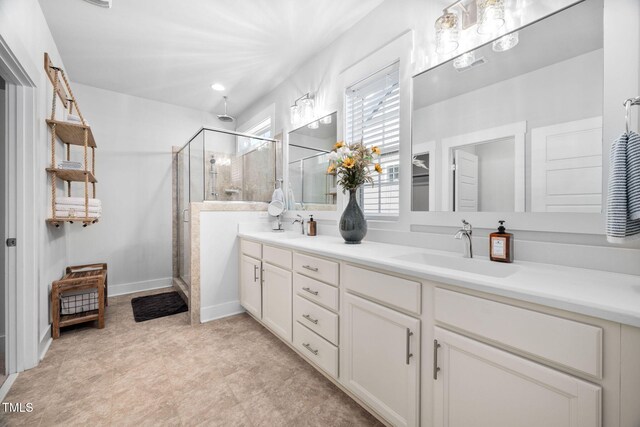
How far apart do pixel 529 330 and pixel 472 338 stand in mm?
186

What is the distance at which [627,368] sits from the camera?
646 millimetres

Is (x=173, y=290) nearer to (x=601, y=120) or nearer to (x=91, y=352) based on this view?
(x=91, y=352)

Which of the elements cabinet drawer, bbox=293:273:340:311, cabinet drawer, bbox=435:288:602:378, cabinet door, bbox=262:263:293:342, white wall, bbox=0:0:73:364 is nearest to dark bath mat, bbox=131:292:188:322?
white wall, bbox=0:0:73:364

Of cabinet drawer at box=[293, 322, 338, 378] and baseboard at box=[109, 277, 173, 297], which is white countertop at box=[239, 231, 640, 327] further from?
baseboard at box=[109, 277, 173, 297]

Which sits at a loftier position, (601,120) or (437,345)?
(601,120)

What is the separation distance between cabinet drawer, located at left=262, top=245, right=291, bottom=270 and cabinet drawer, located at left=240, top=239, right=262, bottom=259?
0.09 metres

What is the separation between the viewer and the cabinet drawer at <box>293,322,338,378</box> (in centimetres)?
151

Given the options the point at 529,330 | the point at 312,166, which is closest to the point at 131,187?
the point at 312,166

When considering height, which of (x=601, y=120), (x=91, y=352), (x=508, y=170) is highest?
(x=601, y=120)

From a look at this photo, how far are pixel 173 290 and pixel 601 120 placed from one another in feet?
13.7

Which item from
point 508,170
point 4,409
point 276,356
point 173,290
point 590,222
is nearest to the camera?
point 590,222

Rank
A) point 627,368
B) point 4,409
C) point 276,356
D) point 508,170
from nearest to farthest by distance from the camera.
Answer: point 627,368 → point 508,170 → point 4,409 → point 276,356

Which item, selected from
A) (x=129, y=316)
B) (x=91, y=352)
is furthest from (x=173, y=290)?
(x=91, y=352)

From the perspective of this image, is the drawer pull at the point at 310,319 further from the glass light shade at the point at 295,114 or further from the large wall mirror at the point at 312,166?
the glass light shade at the point at 295,114
